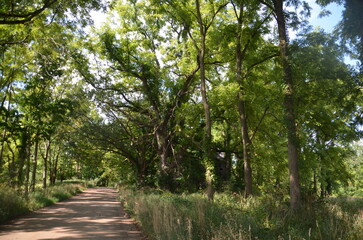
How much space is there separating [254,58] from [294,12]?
3890mm

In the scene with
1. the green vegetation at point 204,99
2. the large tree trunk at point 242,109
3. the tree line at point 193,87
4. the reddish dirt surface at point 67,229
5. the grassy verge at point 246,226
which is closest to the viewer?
the grassy verge at point 246,226

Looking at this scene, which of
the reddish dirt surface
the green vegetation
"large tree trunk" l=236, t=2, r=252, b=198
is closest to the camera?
the reddish dirt surface

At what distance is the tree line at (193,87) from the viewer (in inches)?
446

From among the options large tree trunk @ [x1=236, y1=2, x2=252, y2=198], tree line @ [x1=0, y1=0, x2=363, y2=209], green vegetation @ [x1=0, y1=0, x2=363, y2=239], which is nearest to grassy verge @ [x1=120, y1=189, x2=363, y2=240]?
green vegetation @ [x1=0, y1=0, x2=363, y2=239]

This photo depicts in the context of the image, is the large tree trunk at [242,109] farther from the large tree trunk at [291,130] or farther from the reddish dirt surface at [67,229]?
the reddish dirt surface at [67,229]

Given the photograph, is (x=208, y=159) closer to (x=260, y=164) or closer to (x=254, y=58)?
(x=254, y=58)

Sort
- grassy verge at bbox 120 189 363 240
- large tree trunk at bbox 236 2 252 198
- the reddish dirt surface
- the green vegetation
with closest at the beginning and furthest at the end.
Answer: grassy verge at bbox 120 189 363 240 → the reddish dirt surface → the green vegetation → large tree trunk at bbox 236 2 252 198

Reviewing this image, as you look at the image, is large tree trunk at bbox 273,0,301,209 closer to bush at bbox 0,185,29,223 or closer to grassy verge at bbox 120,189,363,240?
grassy verge at bbox 120,189,363,240

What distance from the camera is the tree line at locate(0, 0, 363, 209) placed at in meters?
11.3

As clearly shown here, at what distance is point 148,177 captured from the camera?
28062mm

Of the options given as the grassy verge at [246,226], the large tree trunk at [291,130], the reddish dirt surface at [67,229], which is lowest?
the reddish dirt surface at [67,229]

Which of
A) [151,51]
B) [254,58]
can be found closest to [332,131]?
[254,58]

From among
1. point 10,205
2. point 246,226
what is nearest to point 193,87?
point 10,205

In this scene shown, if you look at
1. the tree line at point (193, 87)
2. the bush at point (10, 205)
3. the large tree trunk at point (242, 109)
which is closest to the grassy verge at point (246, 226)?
the tree line at point (193, 87)
